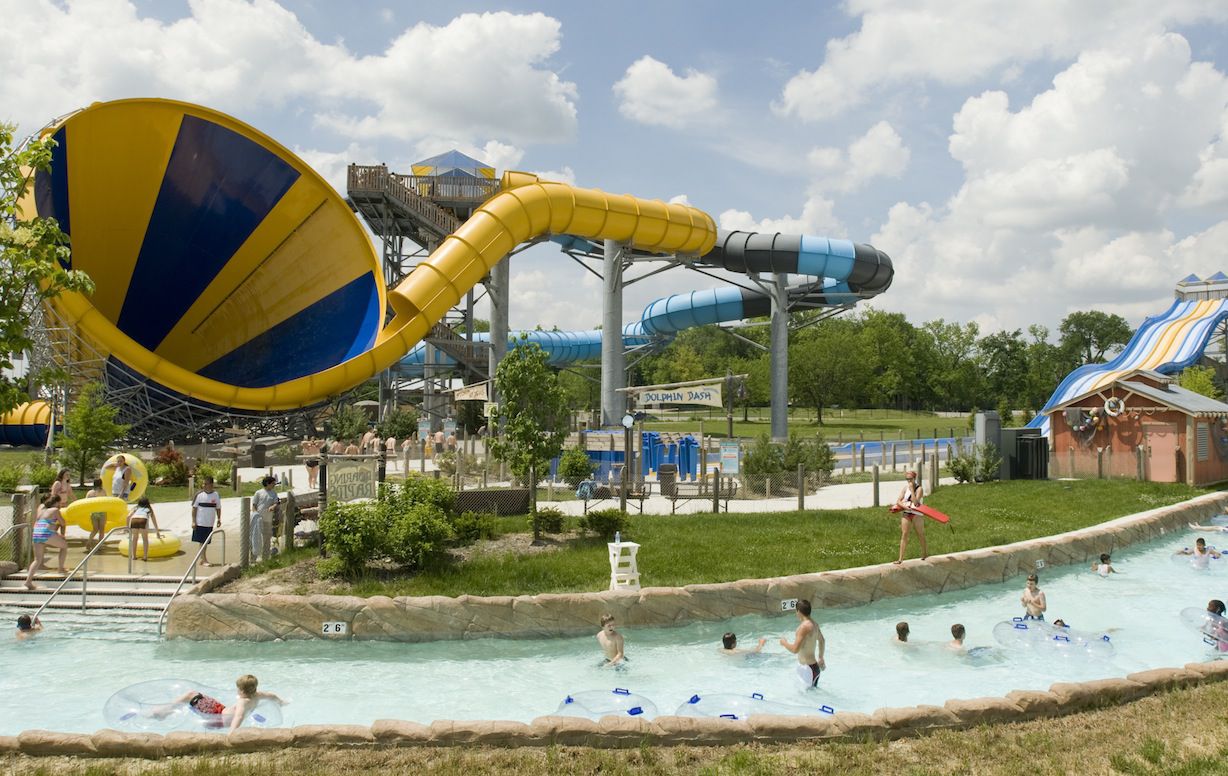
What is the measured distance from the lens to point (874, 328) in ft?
261

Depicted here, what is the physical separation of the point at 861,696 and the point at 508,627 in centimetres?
422

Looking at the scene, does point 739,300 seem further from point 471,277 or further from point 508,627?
point 508,627

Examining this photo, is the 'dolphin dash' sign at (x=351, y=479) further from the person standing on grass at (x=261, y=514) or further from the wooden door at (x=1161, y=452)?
the wooden door at (x=1161, y=452)

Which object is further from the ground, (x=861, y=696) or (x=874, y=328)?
(x=874, y=328)

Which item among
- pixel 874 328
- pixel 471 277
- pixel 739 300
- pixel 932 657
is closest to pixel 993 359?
pixel 874 328

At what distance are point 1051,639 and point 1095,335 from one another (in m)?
109

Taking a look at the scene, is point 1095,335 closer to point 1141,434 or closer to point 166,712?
point 1141,434

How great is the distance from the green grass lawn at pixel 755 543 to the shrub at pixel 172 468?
35.9 feet

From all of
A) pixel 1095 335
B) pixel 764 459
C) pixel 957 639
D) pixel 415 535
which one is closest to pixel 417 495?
pixel 415 535

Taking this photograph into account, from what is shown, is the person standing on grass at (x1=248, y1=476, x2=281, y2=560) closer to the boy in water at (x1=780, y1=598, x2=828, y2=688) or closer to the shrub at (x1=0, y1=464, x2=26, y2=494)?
the boy in water at (x1=780, y1=598, x2=828, y2=688)

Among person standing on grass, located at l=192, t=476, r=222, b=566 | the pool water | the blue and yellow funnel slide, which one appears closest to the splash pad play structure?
the blue and yellow funnel slide

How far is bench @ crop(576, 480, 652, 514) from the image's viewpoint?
704 inches

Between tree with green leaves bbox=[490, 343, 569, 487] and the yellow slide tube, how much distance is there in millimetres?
9911

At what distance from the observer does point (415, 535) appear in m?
11.5
